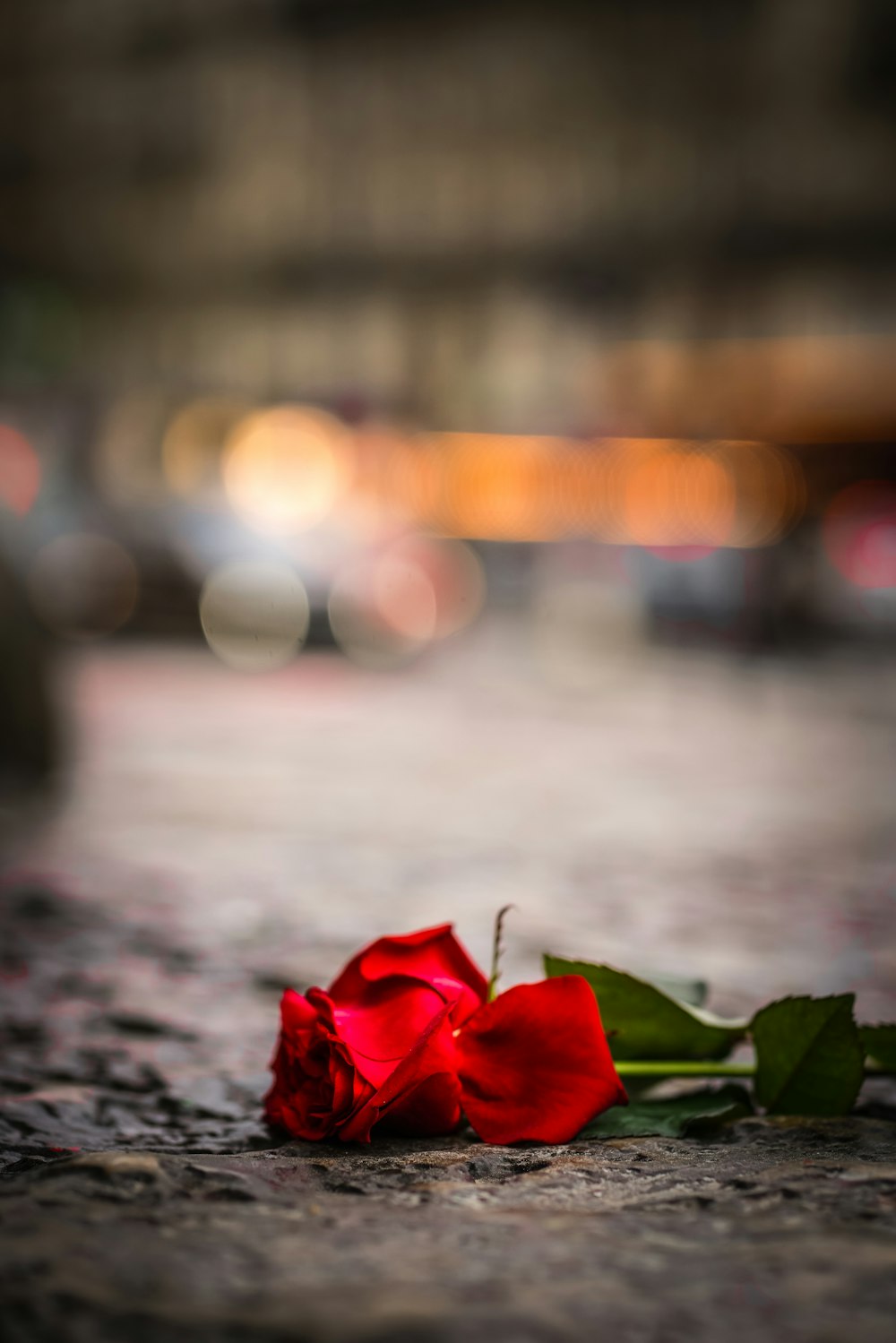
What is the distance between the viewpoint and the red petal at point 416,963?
3.73 feet

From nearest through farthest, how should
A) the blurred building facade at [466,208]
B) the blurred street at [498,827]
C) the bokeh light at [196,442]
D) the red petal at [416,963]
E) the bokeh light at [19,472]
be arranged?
the red petal at [416,963]
the blurred street at [498,827]
the bokeh light at [19,472]
the bokeh light at [196,442]
the blurred building facade at [466,208]

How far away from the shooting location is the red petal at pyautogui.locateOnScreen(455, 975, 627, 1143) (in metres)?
1.04

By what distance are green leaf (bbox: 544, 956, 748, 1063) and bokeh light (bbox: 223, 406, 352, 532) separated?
844 centimetres

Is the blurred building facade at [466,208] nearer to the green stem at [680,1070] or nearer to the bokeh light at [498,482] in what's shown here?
the bokeh light at [498,482]

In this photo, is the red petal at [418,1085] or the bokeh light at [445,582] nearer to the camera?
the red petal at [418,1085]

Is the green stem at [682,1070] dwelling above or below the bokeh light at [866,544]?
below

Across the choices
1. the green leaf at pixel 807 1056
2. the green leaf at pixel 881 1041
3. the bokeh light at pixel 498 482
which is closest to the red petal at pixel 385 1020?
the green leaf at pixel 807 1056

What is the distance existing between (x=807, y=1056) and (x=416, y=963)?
0.33m

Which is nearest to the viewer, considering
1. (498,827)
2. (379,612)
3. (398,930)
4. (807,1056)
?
(807,1056)

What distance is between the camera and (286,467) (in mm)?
12414

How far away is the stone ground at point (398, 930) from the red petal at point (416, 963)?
13 centimetres

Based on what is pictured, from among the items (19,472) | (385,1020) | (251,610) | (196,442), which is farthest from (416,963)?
(196,442)

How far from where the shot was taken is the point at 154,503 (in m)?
10.0

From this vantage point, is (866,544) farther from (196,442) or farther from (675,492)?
(675,492)
